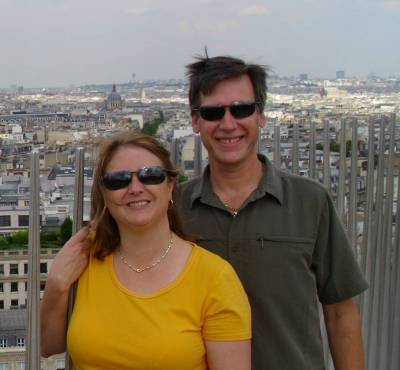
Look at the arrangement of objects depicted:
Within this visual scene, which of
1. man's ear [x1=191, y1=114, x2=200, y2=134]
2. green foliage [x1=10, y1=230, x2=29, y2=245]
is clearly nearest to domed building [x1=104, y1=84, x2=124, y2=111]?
green foliage [x1=10, y1=230, x2=29, y2=245]

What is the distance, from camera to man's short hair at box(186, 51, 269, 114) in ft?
4.75

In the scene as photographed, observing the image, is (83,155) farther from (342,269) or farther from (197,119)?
(342,269)

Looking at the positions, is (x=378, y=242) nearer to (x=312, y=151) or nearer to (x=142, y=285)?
(x=312, y=151)

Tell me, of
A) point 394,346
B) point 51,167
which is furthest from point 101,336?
point 51,167

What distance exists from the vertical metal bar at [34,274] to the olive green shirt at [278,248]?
298 millimetres

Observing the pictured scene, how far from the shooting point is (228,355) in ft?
3.99

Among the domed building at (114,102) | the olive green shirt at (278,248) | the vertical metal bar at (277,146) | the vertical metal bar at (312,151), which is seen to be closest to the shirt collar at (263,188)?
the olive green shirt at (278,248)

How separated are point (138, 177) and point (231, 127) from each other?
25cm

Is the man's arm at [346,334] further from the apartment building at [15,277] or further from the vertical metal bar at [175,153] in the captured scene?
the apartment building at [15,277]

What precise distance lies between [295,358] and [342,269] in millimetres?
207

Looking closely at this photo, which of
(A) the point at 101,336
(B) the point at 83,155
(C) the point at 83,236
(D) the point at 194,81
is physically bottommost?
(A) the point at 101,336

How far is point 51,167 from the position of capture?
3.72m

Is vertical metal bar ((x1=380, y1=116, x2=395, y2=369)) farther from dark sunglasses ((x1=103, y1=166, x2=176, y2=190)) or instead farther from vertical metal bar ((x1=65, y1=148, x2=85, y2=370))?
dark sunglasses ((x1=103, y1=166, x2=176, y2=190))

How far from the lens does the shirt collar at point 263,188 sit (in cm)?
147
